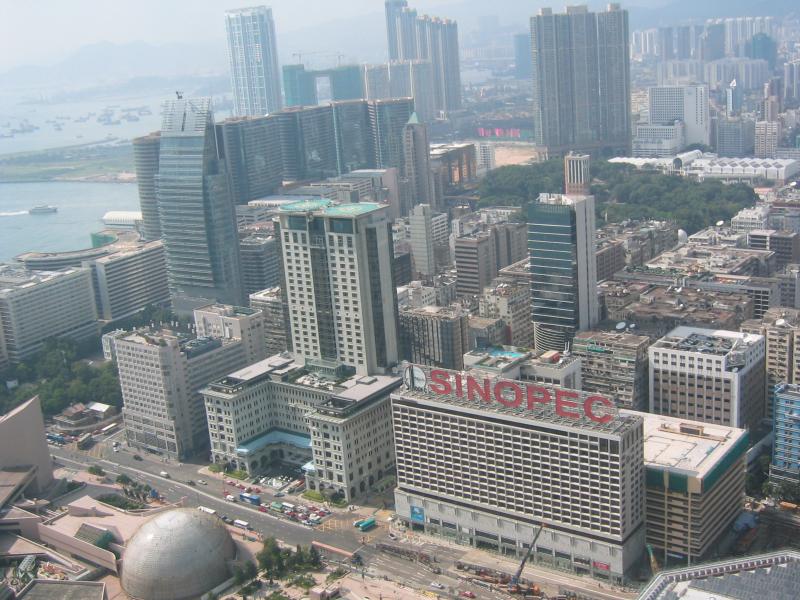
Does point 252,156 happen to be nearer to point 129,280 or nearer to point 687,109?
point 129,280

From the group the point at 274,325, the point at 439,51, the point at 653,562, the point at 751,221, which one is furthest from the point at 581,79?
the point at 653,562

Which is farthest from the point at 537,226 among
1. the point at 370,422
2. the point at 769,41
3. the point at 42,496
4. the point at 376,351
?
the point at 769,41

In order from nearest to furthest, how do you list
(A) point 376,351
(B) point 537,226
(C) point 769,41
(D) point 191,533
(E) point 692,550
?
1. (E) point 692,550
2. (D) point 191,533
3. (A) point 376,351
4. (B) point 537,226
5. (C) point 769,41

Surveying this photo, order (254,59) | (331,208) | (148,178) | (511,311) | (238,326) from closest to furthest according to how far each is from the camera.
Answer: (331,208)
(238,326)
(511,311)
(148,178)
(254,59)

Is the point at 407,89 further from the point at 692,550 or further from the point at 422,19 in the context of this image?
the point at 692,550

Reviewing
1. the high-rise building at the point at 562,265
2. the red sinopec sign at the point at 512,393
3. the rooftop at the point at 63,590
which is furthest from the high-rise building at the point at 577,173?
the rooftop at the point at 63,590

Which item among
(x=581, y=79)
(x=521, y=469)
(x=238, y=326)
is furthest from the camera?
(x=581, y=79)

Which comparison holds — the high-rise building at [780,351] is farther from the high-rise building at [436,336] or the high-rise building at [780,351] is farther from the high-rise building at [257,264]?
the high-rise building at [257,264]
